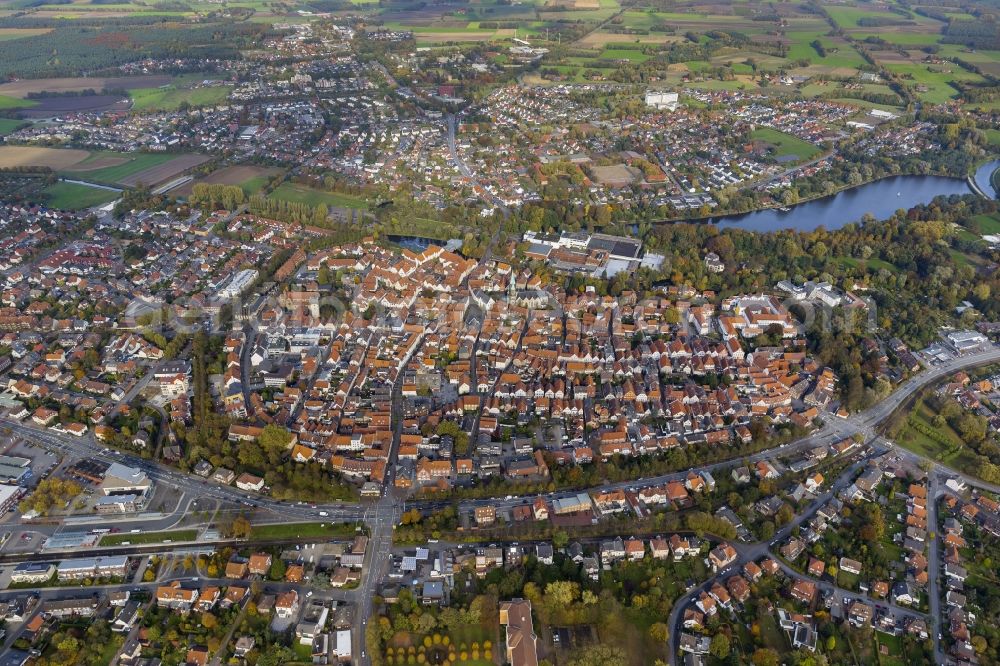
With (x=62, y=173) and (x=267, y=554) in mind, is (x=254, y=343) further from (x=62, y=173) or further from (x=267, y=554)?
(x=62, y=173)

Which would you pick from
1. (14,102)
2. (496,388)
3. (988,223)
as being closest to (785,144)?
(988,223)


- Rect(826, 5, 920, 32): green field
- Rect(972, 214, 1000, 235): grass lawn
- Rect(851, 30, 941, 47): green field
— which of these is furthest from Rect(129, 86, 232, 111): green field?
Rect(826, 5, 920, 32): green field

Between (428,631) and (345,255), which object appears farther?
(345,255)

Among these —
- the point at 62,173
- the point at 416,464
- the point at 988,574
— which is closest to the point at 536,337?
the point at 416,464

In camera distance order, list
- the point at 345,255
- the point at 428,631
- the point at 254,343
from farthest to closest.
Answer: the point at 345,255, the point at 254,343, the point at 428,631

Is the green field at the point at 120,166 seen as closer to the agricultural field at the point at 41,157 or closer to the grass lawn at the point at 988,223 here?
the agricultural field at the point at 41,157

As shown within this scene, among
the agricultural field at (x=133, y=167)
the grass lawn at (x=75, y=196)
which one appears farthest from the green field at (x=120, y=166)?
the grass lawn at (x=75, y=196)
